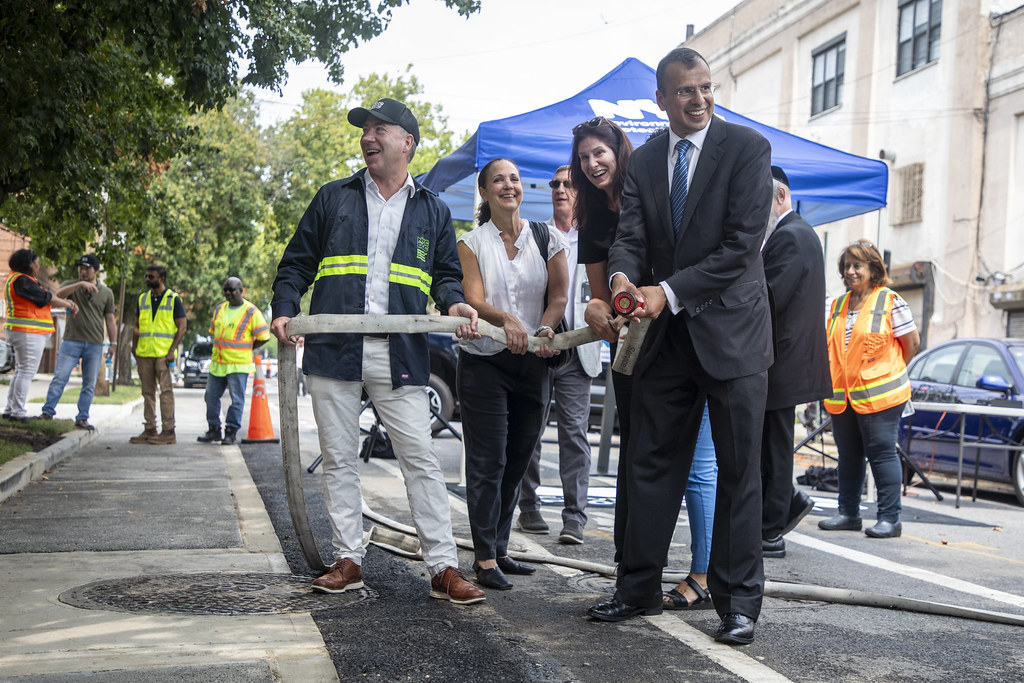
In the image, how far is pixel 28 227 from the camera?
39.0 ft

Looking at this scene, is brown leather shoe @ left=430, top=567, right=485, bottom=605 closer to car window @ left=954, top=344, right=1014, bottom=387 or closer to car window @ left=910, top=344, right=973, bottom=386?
car window @ left=954, top=344, right=1014, bottom=387

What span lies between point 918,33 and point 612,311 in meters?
23.6

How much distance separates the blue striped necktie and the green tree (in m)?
4.56

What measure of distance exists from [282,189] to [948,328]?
2102cm

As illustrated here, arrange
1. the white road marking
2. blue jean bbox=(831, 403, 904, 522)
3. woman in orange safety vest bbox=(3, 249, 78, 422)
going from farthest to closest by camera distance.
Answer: woman in orange safety vest bbox=(3, 249, 78, 422)
blue jean bbox=(831, 403, 904, 522)
the white road marking

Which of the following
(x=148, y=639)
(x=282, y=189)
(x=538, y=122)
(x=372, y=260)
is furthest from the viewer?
(x=282, y=189)

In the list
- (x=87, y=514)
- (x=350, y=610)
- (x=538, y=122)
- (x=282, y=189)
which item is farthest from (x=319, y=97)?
(x=350, y=610)

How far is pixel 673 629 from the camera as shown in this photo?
4.14 metres

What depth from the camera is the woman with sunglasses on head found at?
453cm

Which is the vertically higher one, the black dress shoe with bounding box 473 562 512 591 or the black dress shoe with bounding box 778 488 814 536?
the black dress shoe with bounding box 778 488 814 536

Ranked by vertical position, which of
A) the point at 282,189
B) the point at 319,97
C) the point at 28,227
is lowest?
the point at 28,227

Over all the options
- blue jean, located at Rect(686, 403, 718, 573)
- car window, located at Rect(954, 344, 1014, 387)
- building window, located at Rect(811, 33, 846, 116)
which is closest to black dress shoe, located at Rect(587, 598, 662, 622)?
blue jean, located at Rect(686, 403, 718, 573)

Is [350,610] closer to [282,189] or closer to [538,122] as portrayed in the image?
[538,122]

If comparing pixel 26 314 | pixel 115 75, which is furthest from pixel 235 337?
pixel 115 75
